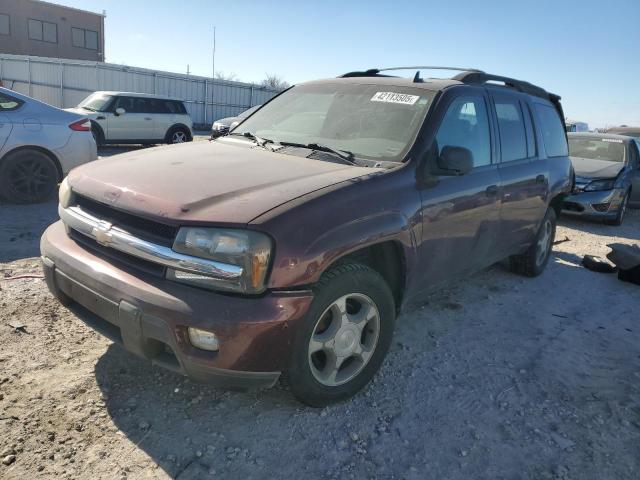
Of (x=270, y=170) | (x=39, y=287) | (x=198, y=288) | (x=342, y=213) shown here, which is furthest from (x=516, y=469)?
(x=39, y=287)

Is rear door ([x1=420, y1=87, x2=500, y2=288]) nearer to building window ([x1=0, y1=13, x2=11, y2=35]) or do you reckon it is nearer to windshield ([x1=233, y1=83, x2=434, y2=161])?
windshield ([x1=233, y1=83, x2=434, y2=161])

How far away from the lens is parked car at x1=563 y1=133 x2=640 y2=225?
8.37m

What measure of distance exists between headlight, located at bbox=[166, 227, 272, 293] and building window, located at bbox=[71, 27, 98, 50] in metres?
44.0

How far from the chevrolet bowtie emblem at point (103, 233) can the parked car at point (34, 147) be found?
4.69m

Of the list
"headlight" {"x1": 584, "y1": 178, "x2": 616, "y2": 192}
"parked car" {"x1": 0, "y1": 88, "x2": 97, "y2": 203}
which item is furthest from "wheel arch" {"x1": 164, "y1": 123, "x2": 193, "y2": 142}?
"headlight" {"x1": 584, "y1": 178, "x2": 616, "y2": 192}

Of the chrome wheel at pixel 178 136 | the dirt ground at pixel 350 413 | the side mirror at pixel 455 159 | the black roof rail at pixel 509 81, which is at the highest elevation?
the black roof rail at pixel 509 81

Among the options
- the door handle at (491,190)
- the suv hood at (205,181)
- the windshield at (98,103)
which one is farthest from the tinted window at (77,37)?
the door handle at (491,190)

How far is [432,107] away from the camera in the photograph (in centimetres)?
335

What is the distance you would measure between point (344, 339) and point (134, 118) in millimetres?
13295

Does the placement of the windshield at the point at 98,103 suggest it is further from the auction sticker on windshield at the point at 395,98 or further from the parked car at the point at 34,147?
the auction sticker on windshield at the point at 395,98

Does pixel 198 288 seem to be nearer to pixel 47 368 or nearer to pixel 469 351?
pixel 47 368

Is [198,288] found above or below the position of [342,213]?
below

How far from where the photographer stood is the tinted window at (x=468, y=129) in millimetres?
3404

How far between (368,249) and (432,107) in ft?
3.64
